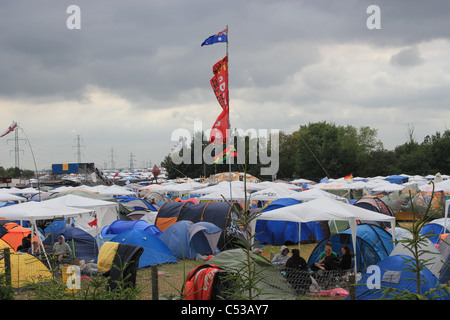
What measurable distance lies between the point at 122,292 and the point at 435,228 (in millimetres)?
11158

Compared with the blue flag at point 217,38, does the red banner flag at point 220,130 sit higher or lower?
lower

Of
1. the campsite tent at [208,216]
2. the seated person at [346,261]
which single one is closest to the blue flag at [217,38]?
the campsite tent at [208,216]

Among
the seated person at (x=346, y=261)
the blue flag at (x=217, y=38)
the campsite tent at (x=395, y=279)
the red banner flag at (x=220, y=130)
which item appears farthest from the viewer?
the blue flag at (x=217, y=38)

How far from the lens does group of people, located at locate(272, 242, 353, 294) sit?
29.4 feet

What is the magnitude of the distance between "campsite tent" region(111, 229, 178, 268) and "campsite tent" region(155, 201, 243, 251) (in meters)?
1.96

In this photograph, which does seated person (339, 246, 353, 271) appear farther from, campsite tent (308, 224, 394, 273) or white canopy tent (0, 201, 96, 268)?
white canopy tent (0, 201, 96, 268)

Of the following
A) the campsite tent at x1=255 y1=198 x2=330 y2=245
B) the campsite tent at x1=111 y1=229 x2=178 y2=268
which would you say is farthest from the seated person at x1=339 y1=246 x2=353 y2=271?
the campsite tent at x1=255 y1=198 x2=330 y2=245

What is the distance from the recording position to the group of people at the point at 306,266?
8961 millimetres

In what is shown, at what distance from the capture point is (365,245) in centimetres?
1055

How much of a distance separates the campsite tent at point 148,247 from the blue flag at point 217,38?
865cm

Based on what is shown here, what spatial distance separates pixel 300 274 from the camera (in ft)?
29.8

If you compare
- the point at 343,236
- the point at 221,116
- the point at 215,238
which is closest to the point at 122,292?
the point at 343,236

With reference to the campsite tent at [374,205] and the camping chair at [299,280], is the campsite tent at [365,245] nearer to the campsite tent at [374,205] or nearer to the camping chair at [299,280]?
the camping chair at [299,280]
